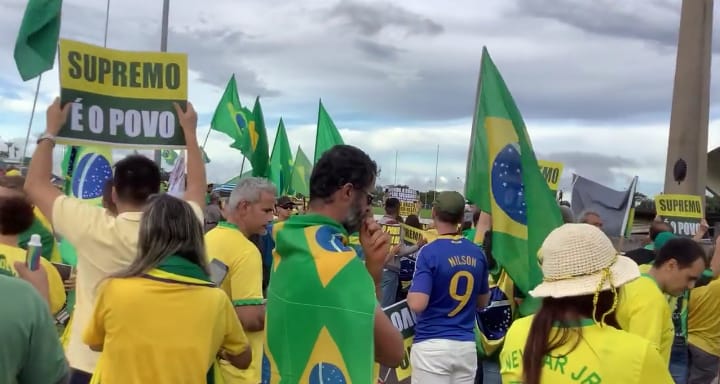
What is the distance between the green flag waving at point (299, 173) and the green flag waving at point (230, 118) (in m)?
2.34

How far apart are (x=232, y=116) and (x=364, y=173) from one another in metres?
9.26

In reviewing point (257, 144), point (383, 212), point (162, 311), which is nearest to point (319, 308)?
point (162, 311)

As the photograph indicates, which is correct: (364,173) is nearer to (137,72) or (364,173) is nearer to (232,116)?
(137,72)

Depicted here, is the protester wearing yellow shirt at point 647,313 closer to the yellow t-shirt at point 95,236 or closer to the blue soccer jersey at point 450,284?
the blue soccer jersey at point 450,284

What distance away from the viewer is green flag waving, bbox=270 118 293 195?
46.6 feet

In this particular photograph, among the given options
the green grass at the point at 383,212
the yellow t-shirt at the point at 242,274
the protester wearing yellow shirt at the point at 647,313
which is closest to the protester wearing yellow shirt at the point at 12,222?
the yellow t-shirt at the point at 242,274

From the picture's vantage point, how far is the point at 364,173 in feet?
9.43

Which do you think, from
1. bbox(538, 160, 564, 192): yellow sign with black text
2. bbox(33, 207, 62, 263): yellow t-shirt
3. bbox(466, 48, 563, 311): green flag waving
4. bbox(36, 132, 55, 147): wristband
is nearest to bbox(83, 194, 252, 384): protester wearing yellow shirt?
bbox(36, 132, 55, 147): wristband

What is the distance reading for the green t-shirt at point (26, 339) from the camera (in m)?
2.18

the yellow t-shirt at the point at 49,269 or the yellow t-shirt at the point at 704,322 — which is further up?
the yellow t-shirt at the point at 49,269

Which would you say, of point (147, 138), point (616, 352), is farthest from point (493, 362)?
point (616, 352)

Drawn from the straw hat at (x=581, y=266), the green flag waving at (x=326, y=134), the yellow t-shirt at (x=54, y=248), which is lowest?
the yellow t-shirt at (x=54, y=248)

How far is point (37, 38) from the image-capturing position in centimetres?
493

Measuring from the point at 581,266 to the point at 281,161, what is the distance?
12.2 m
